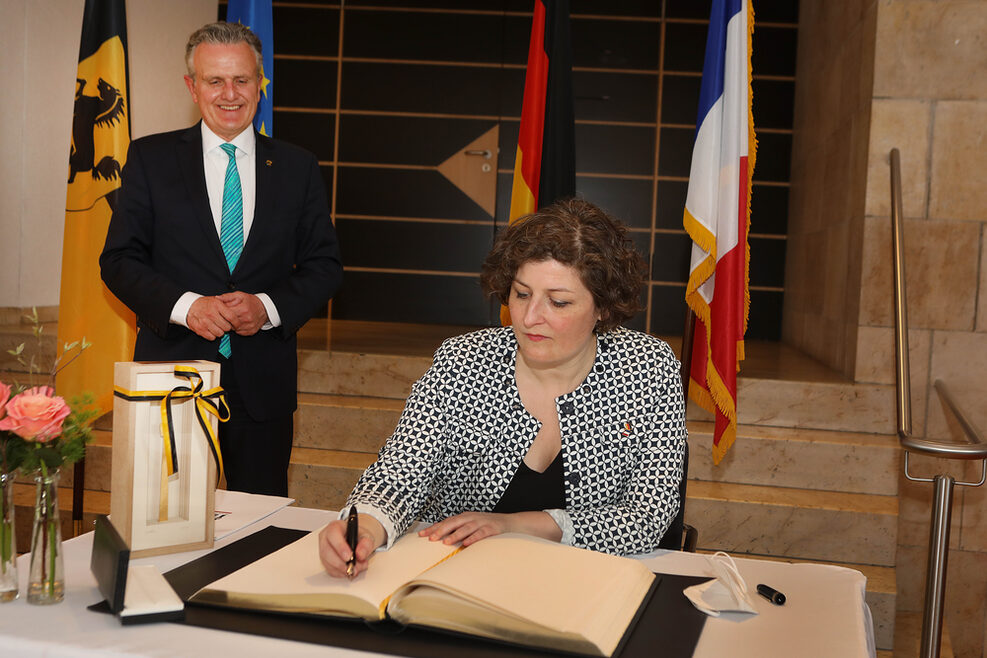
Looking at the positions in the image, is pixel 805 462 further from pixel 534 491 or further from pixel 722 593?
pixel 722 593

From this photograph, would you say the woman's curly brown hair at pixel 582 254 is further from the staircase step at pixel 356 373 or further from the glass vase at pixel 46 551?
the staircase step at pixel 356 373

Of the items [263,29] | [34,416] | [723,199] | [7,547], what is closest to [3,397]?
[34,416]

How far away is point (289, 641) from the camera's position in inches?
40.8

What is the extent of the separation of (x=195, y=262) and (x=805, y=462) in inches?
103

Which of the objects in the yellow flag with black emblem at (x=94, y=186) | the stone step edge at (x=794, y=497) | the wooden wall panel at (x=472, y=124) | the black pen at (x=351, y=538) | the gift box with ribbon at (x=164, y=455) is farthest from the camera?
the wooden wall panel at (x=472, y=124)

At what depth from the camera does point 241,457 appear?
2.32 metres

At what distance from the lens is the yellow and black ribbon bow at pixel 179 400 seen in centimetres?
129

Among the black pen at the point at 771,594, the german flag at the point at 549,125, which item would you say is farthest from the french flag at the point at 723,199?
the black pen at the point at 771,594

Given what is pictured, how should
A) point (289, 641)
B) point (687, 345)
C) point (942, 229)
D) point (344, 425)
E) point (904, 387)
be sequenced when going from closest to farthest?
1. point (289, 641)
2. point (904, 387)
3. point (687, 345)
4. point (942, 229)
5. point (344, 425)

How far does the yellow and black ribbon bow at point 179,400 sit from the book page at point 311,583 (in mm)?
203

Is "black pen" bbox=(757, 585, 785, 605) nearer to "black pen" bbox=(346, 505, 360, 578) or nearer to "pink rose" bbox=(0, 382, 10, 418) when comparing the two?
"black pen" bbox=(346, 505, 360, 578)

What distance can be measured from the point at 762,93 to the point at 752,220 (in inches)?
36.2

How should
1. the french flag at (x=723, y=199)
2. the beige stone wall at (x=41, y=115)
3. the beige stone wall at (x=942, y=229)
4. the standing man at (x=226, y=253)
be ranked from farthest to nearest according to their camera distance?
1. the beige stone wall at (x=41, y=115)
2. the beige stone wall at (x=942, y=229)
3. the french flag at (x=723, y=199)
4. the standing man at (x=226, y=253)

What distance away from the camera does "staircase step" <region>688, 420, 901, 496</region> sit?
3.69m
